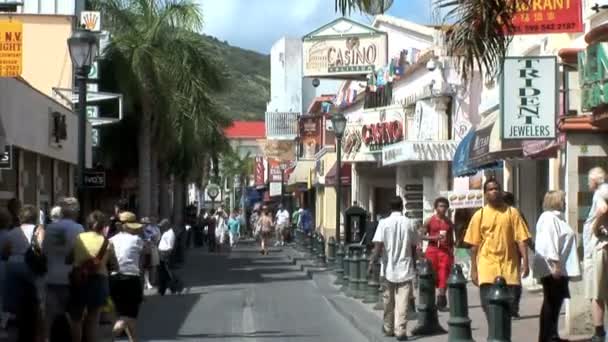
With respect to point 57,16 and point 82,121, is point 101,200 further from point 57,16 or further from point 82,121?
point 82,121

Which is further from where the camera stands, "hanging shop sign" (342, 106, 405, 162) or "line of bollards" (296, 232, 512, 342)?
"hanging shop sign" (342, 106, 405, 162)

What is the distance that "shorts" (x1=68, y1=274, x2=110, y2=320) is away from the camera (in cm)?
1352

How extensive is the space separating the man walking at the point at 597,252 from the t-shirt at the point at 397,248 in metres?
2.79

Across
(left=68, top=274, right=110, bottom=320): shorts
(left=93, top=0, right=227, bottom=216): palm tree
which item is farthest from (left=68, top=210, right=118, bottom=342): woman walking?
(left=93, top=0, right=227, bottom=216): palm tree

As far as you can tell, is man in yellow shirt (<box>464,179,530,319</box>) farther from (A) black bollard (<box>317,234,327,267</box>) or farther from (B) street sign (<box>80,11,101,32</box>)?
(A) black bollard (<box>317,234,327,267</box>)

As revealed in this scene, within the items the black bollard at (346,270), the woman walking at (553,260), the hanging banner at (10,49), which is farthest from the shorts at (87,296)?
the black bollard at (346,270)

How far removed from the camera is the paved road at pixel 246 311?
1841 cm

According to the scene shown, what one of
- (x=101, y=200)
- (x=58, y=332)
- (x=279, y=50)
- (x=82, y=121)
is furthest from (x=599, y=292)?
(x=279, y=50)

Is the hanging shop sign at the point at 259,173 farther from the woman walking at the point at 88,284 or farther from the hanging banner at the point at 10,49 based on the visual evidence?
the woman walking at the point at 88,284

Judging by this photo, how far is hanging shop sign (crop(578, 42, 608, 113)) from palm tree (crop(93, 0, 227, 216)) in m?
22.5

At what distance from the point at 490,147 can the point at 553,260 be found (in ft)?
31.6

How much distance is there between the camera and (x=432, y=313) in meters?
16.2

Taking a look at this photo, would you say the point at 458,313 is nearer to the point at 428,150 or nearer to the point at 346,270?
the point at 346,270

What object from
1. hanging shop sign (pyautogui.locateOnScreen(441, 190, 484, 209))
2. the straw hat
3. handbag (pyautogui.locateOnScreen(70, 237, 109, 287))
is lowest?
handbag (pyautogui.locateOnScreen(70, 237, 109, 287))
